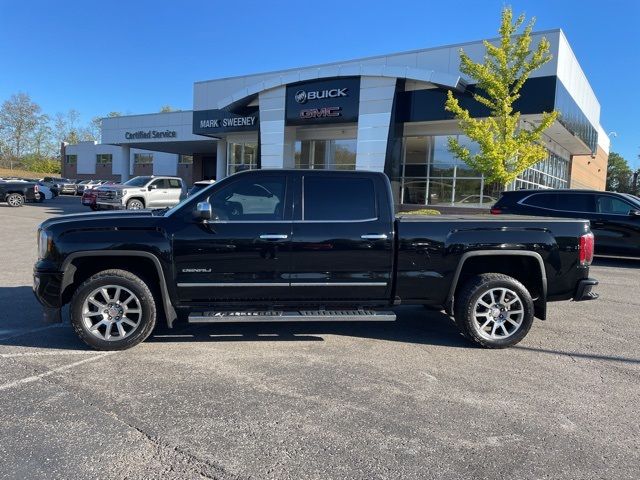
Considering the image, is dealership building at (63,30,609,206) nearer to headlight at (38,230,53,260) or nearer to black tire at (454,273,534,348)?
black tire at (454,273,534,348)

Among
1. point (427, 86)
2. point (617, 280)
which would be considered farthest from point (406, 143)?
point (617, 280)

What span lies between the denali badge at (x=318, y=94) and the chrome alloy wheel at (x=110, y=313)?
1945 centimetres

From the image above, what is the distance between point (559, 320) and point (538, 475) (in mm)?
4011

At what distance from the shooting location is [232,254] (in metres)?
4.83

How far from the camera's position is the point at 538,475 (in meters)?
2.87

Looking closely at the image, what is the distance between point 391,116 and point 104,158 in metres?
51.0

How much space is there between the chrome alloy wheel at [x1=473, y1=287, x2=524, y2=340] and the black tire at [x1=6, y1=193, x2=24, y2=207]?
86.5ft

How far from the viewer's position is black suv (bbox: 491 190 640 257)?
11.1 m

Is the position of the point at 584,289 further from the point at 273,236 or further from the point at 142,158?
the point at 142,158

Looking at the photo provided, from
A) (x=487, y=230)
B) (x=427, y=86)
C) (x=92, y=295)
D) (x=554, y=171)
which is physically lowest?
(x=92, y=295)

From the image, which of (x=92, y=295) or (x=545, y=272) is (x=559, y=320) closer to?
(x=545, y=272)

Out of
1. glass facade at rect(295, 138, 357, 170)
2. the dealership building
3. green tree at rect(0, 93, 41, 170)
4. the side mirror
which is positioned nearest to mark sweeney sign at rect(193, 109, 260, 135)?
the dealership building

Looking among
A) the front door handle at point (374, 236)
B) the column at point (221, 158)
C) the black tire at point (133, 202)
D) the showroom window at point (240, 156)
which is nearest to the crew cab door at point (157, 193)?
the black tire at point (133, 202)

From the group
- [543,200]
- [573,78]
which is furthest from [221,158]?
[543,200]
